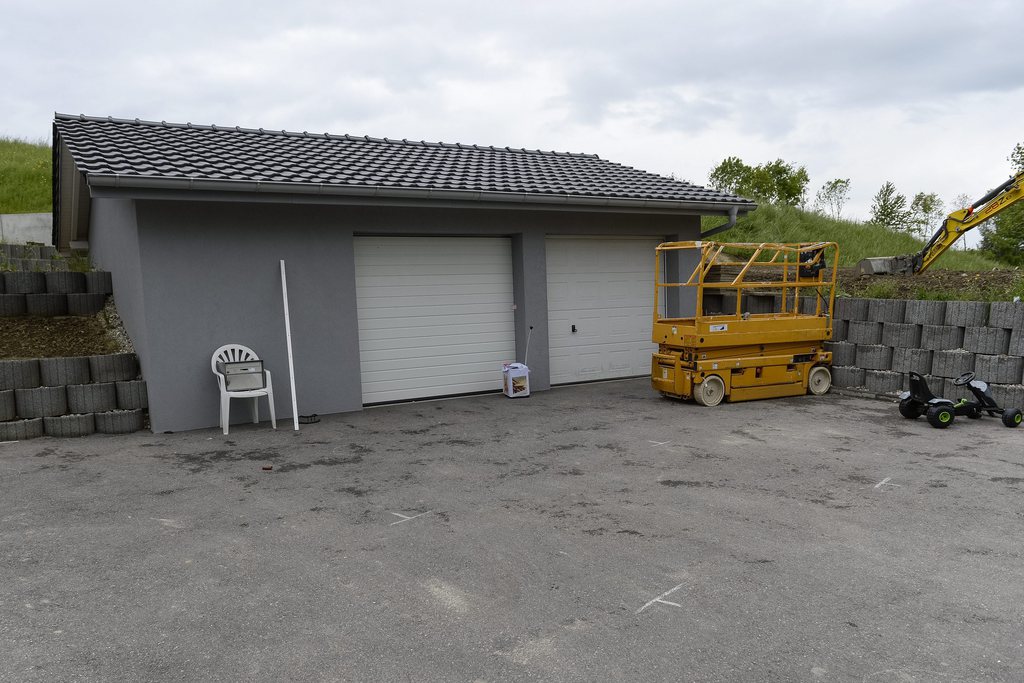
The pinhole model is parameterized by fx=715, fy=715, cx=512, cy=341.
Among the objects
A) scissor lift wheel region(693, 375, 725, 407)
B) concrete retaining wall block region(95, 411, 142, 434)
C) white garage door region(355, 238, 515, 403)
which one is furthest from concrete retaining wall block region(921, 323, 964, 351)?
concrete retaining wall block region(95, 411, 142, 434)

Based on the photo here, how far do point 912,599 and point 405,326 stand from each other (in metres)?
6.97

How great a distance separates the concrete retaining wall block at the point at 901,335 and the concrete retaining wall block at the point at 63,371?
9413mm

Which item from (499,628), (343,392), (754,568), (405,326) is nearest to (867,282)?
(405,326)

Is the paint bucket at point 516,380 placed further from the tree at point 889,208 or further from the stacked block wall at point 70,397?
the tree at point 889,208

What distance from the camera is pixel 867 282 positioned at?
12812 millimetres

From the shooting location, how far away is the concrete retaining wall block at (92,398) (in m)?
7.39

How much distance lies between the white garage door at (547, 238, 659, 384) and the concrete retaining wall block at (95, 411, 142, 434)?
5.41 metres

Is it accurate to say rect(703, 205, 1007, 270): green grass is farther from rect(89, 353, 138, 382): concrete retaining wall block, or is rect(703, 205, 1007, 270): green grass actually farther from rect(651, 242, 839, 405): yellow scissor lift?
rect(89, 353, 138, 382): concrete retaining wall block

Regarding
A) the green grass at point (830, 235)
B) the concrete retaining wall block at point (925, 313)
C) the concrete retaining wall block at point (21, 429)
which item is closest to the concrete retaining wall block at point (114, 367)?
the concrete retaining wall block at point (21, 429)

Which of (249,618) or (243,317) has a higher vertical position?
Result: (243,317)

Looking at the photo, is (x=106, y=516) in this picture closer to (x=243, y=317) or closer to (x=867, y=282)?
(x=243, y=317)

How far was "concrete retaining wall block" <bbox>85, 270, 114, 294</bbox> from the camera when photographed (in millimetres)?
9727

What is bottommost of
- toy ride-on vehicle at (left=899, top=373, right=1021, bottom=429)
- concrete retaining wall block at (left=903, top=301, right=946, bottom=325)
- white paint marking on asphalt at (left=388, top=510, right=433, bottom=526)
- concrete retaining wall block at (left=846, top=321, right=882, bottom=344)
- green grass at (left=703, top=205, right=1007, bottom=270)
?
white paint marking on asphalt at (left=388, top=510, right=433, bottom=526)

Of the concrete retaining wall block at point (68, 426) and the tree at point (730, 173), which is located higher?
the tree at point (730, 173)
